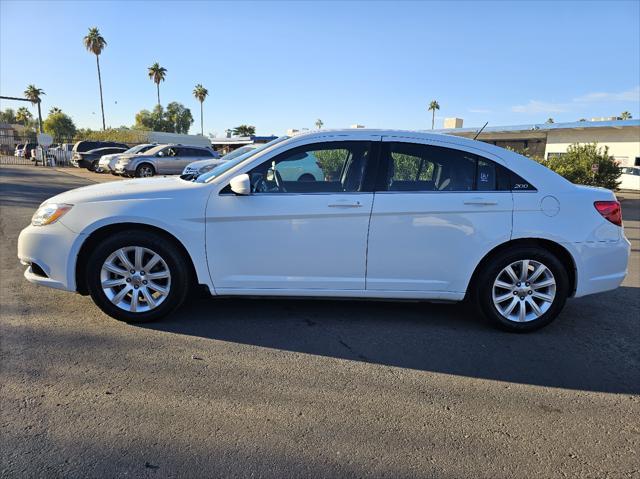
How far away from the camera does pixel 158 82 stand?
74.2 meters

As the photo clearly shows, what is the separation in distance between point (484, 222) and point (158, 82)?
79444 millimetres

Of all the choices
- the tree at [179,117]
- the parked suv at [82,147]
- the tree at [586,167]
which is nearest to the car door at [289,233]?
the tree at [586,167]

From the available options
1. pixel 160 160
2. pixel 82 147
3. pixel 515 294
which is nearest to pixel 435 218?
pixel 515 294

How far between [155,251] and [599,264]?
385 cm

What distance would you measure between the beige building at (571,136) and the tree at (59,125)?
72.4 meters

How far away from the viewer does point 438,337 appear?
13.0 ft

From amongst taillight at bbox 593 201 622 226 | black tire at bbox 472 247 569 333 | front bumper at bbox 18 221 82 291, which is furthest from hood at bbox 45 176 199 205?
taillight at bbox 593 201 622 226

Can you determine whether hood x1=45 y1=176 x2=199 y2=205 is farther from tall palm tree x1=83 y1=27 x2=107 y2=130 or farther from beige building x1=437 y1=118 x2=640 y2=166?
tall palm tree x1=83 y1=27 x2=107 y2=130

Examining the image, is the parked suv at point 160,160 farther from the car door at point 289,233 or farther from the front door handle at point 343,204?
the front door handle at point 343,204

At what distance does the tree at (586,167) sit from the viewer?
19.5 metres

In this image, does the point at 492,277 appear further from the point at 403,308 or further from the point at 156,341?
the point at 156,341

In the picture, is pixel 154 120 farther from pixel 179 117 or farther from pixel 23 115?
pixel 23 115

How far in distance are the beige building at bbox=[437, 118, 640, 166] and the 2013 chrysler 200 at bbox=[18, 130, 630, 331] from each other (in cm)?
2741

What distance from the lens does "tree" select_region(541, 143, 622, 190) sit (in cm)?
1948
